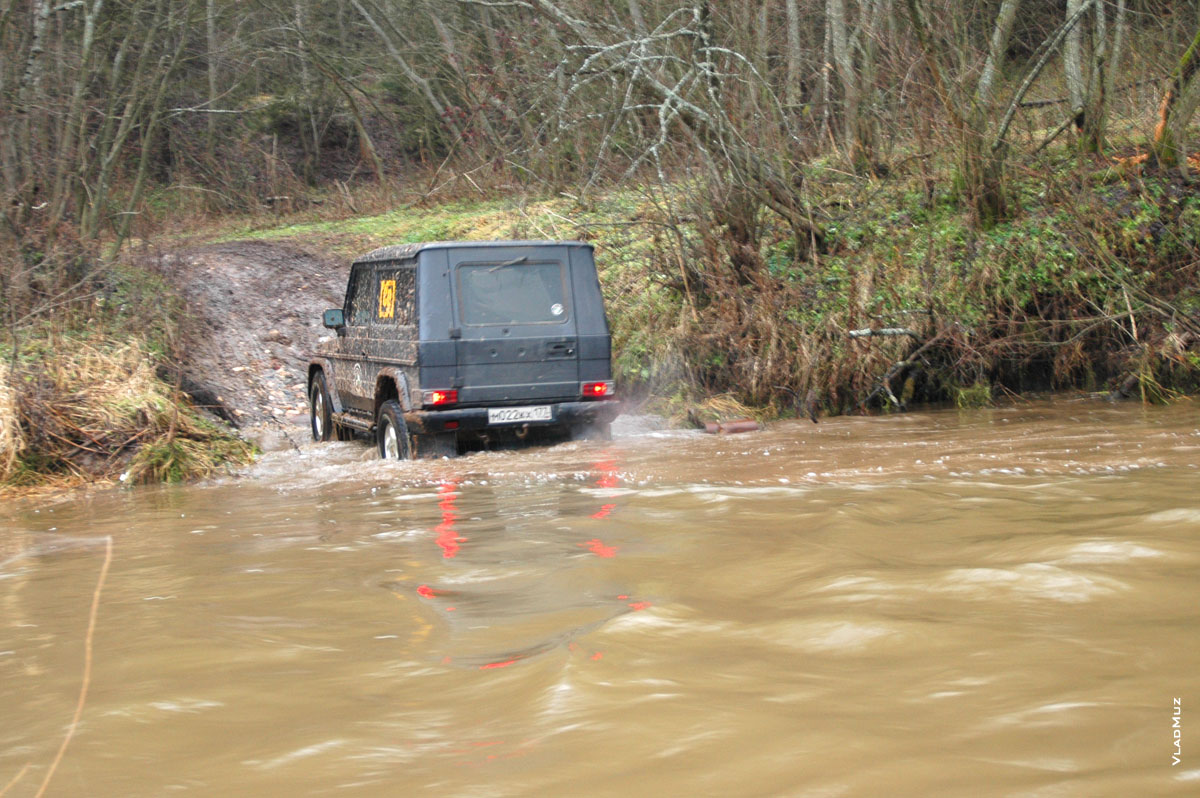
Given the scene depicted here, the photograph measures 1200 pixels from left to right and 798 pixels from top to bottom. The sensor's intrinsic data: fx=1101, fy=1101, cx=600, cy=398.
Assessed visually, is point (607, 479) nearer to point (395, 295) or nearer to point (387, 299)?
point (395, 295)

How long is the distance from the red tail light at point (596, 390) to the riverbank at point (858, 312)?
1.67m

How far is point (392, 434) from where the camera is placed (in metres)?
9.09

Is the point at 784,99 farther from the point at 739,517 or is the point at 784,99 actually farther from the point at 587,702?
the point at 587,702

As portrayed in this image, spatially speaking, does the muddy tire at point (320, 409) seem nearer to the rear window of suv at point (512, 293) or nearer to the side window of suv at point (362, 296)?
the side window of suv at point (362, 296)

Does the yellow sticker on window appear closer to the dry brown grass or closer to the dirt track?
the dry brown grass

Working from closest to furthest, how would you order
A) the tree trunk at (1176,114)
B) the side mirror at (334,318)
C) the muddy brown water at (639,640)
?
1. the muddy brown water at (639,640)
2. the side mirror at (334,318)
3. the tree trunk at (1176,114)

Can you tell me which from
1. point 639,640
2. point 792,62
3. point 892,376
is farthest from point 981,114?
point 639,640

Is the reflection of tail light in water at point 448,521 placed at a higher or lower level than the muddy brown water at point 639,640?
higher

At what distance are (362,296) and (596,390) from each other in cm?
254

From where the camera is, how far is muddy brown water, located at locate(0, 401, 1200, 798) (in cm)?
259

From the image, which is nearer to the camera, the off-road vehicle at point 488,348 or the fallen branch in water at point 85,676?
the fallen branch in water at point 85,676

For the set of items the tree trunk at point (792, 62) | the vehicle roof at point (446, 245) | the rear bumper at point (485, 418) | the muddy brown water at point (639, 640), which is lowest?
the muddy brown water at point (639, 640)

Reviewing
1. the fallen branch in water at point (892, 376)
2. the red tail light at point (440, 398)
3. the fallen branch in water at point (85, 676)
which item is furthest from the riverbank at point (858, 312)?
the fallen branch in water at point (85, 676)

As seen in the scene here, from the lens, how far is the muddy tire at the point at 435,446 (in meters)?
8.73
